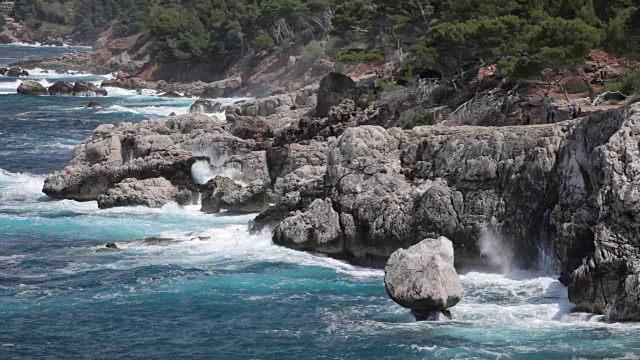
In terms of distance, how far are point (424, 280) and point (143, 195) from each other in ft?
86.3

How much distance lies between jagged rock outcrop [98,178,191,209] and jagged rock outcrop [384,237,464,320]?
24243 millimetres

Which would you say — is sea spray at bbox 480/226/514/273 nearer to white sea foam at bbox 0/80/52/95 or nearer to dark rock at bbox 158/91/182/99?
dark rock at bbox 158/91/182/99

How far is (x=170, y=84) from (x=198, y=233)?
83411 mm

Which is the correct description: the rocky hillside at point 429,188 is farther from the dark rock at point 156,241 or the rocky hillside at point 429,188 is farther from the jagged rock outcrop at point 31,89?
Answer: the jagged rock outcrop at point 31,89

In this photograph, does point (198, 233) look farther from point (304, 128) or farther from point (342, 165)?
point (304, 128)

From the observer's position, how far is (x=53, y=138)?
86000 mm

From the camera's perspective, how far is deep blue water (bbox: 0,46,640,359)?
112 ft

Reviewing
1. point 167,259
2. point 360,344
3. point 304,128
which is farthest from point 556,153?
point 304,128

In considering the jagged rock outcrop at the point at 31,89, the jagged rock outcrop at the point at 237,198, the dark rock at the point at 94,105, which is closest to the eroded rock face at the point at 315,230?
the jagged rock outcrop at the point at 237,198

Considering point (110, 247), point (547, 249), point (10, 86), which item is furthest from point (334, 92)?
point (10, 86)

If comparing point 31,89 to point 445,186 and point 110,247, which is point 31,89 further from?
point 445,186

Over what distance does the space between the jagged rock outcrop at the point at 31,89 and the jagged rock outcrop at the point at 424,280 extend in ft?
314

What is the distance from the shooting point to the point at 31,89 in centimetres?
12375

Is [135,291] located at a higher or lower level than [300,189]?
lower
